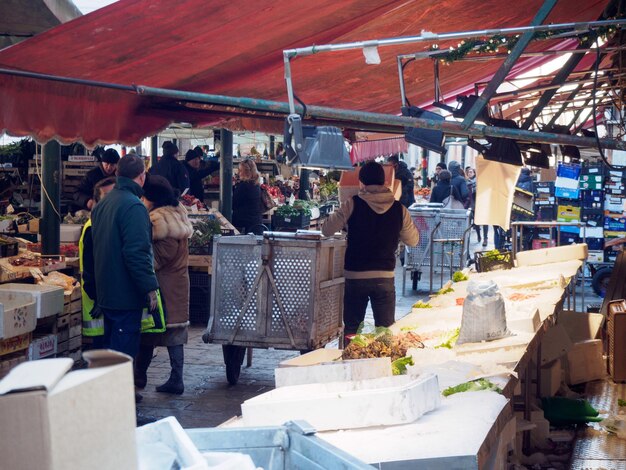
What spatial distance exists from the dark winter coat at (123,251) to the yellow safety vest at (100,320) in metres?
0.31

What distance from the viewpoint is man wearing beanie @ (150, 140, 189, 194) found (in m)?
13.4

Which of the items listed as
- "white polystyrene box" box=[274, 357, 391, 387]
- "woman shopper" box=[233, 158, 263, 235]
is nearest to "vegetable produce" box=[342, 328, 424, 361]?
"white polystyrene box" box=[274, 357, 391, 387]

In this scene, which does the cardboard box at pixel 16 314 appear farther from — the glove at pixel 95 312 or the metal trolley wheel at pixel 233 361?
the metal trolley wheel at pixel 233 361

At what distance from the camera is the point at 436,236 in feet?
50.5

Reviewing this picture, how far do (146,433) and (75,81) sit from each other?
4.02m

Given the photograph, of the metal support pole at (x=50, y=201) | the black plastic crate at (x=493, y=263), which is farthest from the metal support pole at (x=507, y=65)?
the metal support pole at (x=50, y=201)

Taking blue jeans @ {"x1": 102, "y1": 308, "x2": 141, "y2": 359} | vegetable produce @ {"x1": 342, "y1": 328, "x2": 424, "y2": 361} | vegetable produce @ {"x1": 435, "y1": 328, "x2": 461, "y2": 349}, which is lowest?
blue jeans @ {"x1": 102, "y1": 308, "x2": 141, "y2": 359}

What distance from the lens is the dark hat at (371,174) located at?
313 inches

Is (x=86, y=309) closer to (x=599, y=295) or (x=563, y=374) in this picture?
(x=563, y=374)

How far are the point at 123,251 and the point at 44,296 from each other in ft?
3.33

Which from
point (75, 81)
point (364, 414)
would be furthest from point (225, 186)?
point (364, 414)

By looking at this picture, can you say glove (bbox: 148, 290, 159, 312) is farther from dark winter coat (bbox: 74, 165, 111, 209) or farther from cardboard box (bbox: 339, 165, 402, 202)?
dark winter coat (bbox: 74, 165, 111, 209)

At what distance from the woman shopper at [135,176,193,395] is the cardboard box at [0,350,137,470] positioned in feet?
20.5

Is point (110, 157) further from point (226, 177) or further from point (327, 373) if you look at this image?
point (327, 373)
